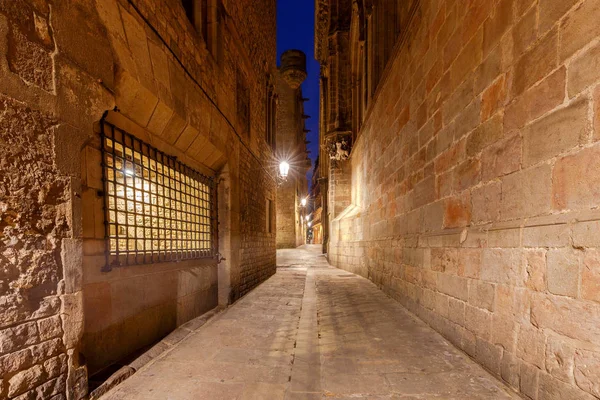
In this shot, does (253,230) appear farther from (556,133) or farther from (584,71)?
(584,71)

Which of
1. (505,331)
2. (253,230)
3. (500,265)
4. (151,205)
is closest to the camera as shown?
(505,331)

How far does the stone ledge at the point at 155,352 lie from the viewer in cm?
210

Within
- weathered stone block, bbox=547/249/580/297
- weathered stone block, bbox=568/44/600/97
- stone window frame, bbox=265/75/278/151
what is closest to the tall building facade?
stone window frame, bbox=265/75/278/151

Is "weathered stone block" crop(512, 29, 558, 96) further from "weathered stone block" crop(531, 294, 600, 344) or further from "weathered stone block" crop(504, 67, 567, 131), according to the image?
"weathered stone block" crop(531, 294, 600, 344)

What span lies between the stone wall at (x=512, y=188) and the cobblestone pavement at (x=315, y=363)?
1.17 feet

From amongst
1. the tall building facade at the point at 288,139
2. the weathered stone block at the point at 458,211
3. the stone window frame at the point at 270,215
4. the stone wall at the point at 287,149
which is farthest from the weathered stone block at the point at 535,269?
the stone wall at the point at 287,149

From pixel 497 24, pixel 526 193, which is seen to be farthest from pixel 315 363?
pixel 497 24

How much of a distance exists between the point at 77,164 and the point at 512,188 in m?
3.39

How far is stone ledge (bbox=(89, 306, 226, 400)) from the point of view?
2104 mm

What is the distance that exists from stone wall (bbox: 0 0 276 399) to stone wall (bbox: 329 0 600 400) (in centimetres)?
323

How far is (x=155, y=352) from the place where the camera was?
286cm

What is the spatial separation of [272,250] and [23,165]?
744 centimetres

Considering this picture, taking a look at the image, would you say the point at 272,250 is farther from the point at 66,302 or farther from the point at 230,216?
the point at 66,302

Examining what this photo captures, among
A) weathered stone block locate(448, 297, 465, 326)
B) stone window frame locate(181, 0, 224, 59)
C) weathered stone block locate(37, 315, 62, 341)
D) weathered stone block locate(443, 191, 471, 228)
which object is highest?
stone window frame locate(181, 0, 224, 59)
